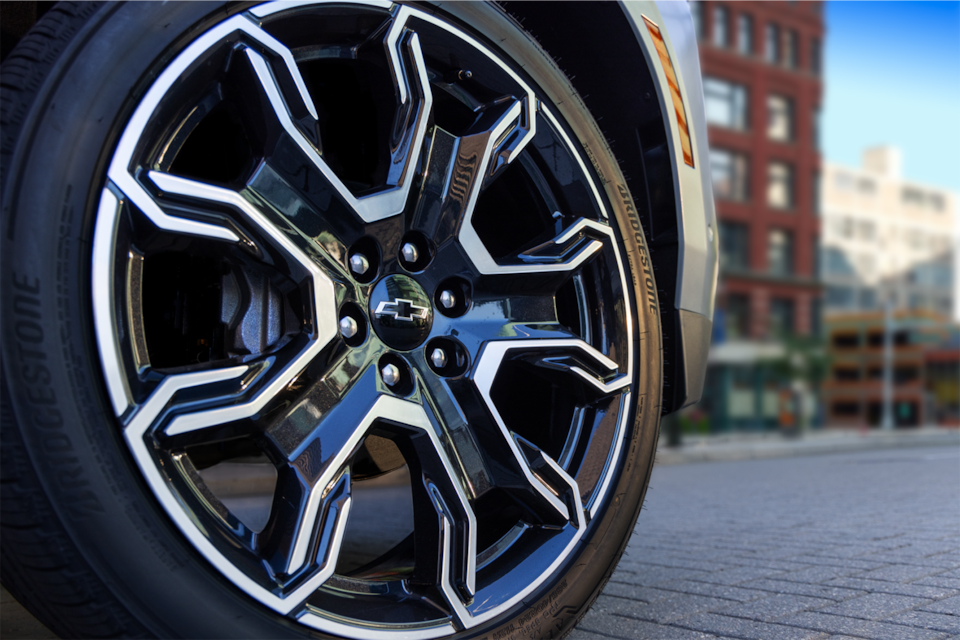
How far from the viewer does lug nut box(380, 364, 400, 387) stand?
1.71 metres

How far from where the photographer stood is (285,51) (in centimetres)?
161

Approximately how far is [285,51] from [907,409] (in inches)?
2437

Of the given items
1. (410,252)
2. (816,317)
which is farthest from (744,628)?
(816,317)

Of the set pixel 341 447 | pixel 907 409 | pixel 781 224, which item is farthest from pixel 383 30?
pixel 907 409

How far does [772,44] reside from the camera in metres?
40.6

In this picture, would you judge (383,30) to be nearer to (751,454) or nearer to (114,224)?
(114,224)

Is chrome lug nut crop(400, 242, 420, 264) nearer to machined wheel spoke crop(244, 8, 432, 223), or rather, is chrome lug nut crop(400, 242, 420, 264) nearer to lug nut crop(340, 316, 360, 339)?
machined wheel spoke crop(244, 8, 432, 223)

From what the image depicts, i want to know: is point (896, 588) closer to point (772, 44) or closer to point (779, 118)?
point (779, 118)

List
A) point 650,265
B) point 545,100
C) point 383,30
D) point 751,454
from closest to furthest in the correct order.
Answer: point 383,30 → point 545,100 → point 650,265 → point 751,454

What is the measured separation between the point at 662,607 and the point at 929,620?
67 cm

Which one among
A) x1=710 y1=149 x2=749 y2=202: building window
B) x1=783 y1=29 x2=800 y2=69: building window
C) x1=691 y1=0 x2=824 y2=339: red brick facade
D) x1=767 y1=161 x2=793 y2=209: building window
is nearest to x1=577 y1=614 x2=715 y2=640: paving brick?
x1=691 y1=0 x2=824 y2=339: red brick facade

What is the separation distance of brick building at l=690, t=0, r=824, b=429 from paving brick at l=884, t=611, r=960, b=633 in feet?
113

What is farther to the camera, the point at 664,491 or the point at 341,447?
the point at 664,491

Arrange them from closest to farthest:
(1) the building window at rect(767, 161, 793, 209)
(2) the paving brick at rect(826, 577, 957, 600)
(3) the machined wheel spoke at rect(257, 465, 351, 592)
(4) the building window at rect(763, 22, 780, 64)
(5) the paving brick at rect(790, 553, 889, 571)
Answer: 1. (3) the machined wheel spoke at rect(257, 465, 351, 592)
2. (2) the paving brick at rect(826, 577, 957, 600)
3. (5) the paving brick at rect(790, 553, 889, 571)
4. (1) the building window at rect(767, 161, 793, 209)
5. (4) the building window at rect(763, 22, 780, 64)
